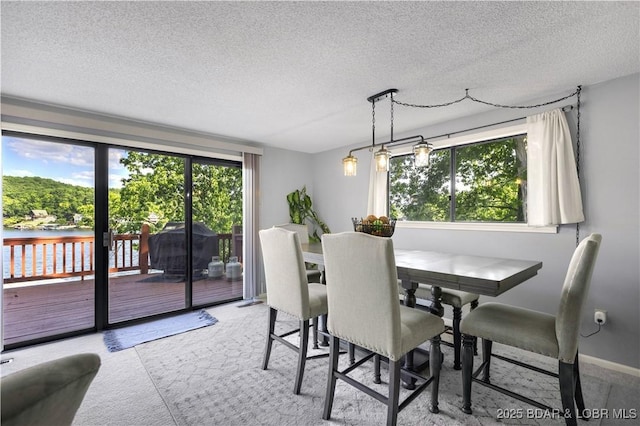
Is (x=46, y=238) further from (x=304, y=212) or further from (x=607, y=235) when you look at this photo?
(x=607, y=235)

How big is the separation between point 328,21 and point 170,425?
249 cm

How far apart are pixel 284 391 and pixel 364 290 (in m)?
1.05

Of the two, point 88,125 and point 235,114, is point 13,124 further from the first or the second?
point 235,114

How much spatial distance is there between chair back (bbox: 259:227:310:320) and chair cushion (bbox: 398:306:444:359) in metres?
0.72

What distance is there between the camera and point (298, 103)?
2.84 meters

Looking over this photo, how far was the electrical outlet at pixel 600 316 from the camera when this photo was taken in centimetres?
236

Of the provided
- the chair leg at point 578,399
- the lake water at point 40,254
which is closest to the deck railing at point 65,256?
the lake water at point 40,254

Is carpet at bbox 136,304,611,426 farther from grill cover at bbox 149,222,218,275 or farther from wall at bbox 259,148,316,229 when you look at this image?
wall at bbox 259,148,316,229

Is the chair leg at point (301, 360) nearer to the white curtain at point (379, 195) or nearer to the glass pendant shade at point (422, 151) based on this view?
the glass pendant shade at point (422, 151)

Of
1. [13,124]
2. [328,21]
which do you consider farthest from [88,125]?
[328,21]

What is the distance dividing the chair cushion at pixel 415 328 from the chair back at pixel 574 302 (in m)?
0.61

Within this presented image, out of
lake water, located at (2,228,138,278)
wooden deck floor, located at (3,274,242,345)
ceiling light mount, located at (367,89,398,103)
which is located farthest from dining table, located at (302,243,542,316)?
lake water, located at (2,228,138,278)

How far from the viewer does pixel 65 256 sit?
335 cm

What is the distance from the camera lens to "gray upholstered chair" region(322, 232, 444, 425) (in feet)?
5.12
